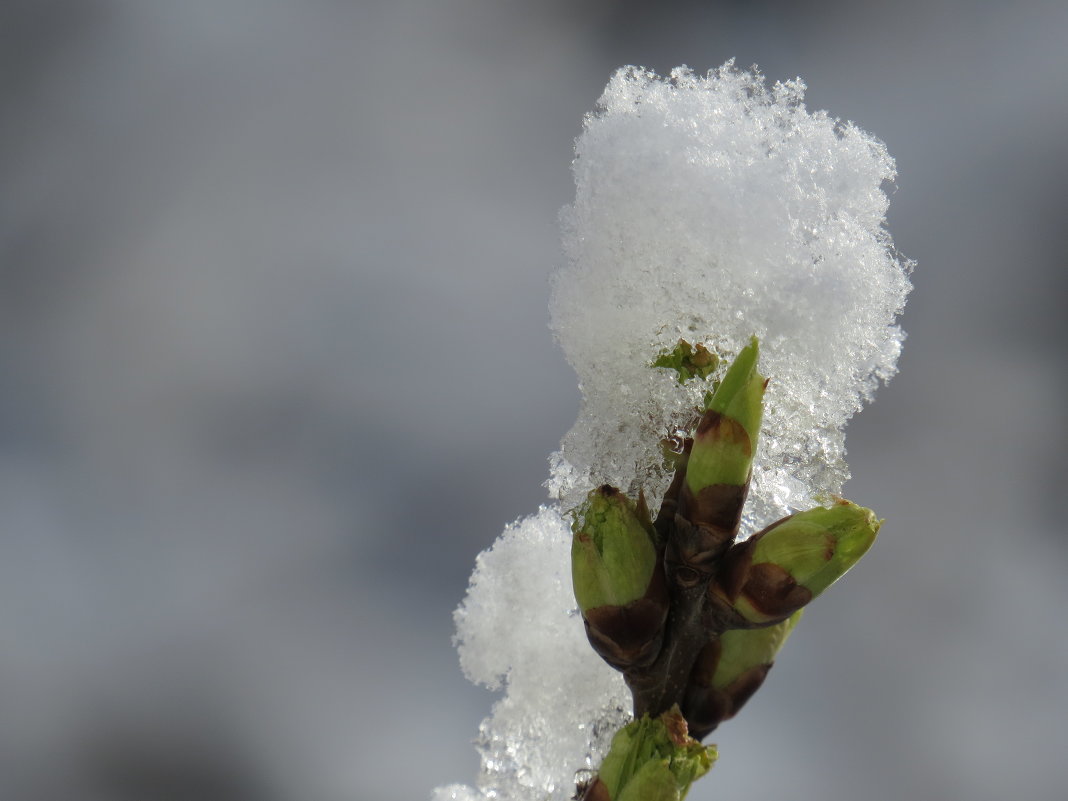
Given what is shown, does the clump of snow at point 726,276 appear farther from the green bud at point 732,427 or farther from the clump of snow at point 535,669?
the clump of snow at point 535,669

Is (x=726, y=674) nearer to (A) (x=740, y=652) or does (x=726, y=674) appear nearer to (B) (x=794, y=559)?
(A) (x=740, y=652)

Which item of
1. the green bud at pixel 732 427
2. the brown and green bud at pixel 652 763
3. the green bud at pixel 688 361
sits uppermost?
the green bud at pixel 688 361

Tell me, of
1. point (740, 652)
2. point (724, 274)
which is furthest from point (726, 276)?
point (740, 652)

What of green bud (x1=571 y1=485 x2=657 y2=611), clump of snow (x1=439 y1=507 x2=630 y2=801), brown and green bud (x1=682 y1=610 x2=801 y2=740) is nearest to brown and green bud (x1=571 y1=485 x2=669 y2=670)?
green bud (x1=571 y1=485 x2=657 y2=611)

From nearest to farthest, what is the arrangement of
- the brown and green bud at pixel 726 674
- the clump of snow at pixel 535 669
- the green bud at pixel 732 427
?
the green bud at pixel 732 427 → the brown and green bud at pixel 726 674 → the clump of snow at pixel 535 669

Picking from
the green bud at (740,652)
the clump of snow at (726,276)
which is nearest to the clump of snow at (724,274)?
the clump of snow at (726,276)
